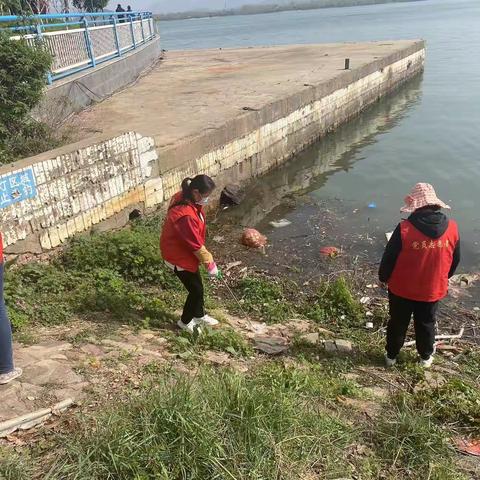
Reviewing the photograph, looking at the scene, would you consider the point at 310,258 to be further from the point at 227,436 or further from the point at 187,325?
the point at 227,436

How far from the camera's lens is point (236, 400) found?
9.78 feet

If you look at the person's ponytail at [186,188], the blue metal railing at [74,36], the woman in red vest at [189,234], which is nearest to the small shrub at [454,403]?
the woman in red vest at [189,234]

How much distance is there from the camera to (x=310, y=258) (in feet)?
26.2

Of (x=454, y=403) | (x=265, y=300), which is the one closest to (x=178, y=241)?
(x=265, y=300)

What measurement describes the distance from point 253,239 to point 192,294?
3598 mm

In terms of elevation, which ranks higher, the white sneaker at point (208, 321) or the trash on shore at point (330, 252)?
the white sneaker at point (208, 321)

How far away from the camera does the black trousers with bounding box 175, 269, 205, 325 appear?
4.79m

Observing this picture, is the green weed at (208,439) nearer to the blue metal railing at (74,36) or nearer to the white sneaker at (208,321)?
the white sneaker at (208,321)

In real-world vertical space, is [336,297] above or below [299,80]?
below

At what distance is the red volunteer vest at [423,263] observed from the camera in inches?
160

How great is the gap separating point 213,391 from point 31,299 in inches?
110

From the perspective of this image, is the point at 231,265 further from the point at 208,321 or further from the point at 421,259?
the point at 421,259

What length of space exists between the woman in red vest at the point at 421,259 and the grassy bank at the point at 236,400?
609 millimetres

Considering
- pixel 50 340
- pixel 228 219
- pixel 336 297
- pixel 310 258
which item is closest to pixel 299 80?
pixel 228 219
